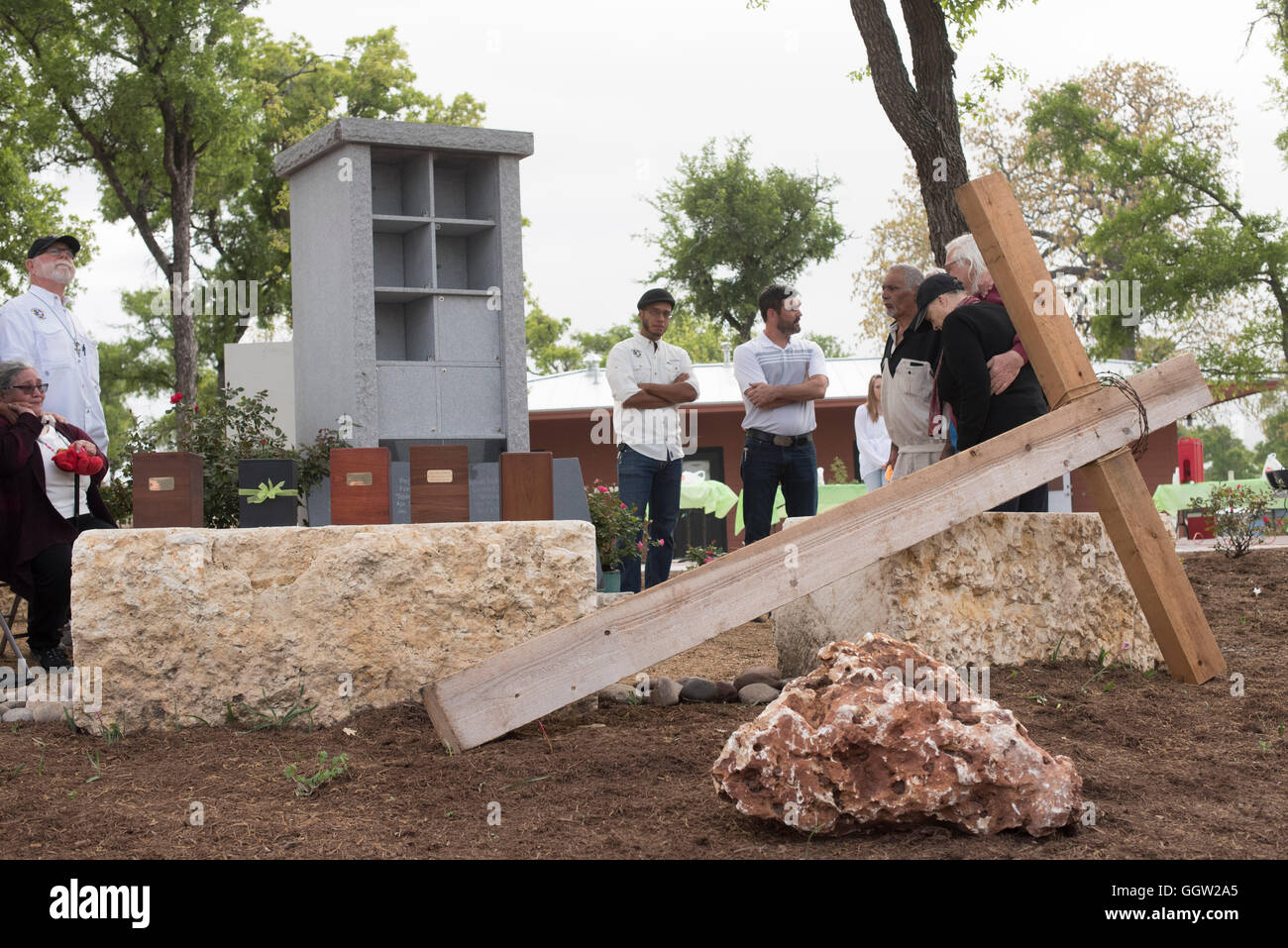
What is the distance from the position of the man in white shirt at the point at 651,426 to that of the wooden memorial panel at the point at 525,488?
8.01 feet

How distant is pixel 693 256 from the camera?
28.4 meters

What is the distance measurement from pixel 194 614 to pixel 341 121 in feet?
14.6

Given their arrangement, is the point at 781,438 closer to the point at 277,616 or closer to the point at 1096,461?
the point at 1096,461

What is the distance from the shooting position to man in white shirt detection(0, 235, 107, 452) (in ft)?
19.4

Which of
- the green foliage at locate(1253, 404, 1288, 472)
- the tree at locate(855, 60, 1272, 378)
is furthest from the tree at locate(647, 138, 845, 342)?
the green foliage at locate(1253, 404, 1288, 472)

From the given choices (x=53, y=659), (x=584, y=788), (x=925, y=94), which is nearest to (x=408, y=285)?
(x=53, y=659)

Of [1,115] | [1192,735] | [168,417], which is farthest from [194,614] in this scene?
[168,417]

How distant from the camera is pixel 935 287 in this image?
15.6 feet

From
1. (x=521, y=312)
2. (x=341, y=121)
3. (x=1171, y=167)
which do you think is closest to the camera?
(x=341, y=121)

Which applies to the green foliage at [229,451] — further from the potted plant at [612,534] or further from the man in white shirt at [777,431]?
the man in white shirt at [777,431]

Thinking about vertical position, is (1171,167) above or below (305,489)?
above

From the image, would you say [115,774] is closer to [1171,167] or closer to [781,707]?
[781,707]

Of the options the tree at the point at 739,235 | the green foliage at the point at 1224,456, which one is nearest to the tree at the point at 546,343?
the tree at the point at 739,235

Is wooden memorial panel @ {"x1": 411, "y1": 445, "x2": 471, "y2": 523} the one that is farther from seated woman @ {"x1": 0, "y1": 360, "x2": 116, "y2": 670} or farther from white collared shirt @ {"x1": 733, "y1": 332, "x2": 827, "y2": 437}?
white collared shirt @ {"x1": 733, "y1": 332, "x2": 827, "y2": 437}
